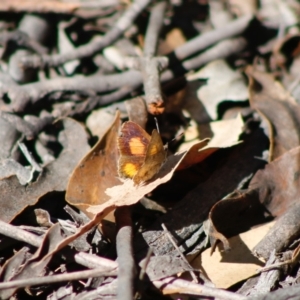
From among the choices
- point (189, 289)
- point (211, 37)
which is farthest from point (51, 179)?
point (211, 37)

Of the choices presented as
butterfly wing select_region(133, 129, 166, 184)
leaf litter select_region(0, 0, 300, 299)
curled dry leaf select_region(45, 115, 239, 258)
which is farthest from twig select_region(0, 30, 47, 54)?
butterfly wing select_region(133, 129, 166, 184)

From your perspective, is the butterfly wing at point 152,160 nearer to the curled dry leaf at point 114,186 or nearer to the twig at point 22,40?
the curled dry leaf at point 114,186

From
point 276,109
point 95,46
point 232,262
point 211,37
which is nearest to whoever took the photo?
point 232,262

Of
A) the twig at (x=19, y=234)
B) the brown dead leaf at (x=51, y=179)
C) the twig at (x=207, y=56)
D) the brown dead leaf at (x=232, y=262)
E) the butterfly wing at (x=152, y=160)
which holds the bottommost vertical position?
the brown dead leaf at (x=232, y=262)

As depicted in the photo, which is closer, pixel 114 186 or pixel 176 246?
pixel 176 246

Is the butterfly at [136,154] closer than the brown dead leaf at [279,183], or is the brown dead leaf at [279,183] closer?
the butterfly at [136,154]

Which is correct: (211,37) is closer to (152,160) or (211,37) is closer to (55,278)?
(152,160)

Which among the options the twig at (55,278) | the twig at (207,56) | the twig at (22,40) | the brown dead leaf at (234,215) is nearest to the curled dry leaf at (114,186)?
the twig at (55,278)
